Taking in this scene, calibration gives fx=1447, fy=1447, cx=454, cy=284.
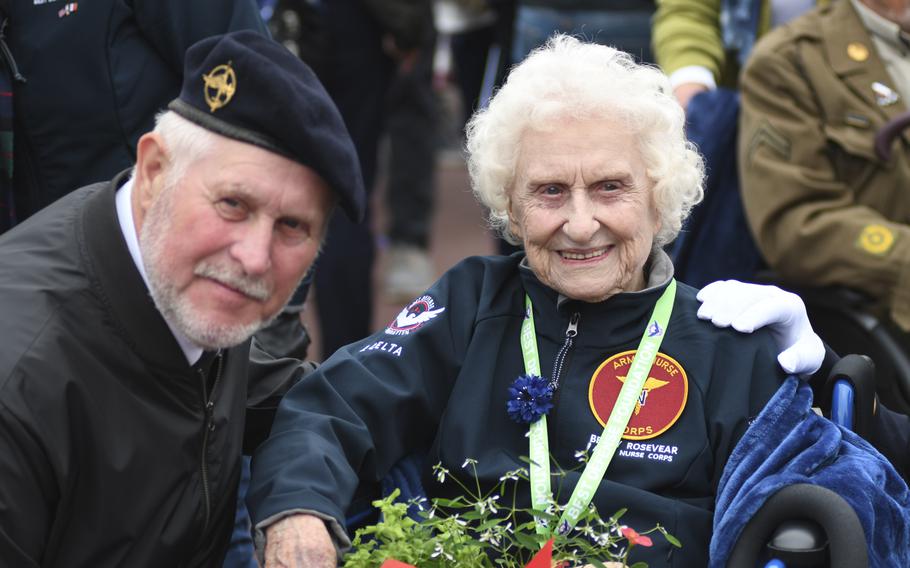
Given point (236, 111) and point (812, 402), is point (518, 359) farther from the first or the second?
point (236, 111)

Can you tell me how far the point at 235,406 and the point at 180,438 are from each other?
0.85ft

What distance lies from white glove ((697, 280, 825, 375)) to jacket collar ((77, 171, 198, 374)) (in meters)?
1.25

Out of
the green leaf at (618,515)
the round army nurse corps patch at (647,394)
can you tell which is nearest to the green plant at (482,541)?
the green leaf at (618,515)

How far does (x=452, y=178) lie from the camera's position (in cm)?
1241

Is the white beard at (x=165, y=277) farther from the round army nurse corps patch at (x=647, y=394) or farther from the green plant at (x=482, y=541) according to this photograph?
the round army nurse corps patch at (x=647, y=394)

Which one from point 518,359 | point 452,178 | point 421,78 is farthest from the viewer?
point 452,178

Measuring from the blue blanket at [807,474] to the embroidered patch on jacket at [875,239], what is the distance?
59.7 inches

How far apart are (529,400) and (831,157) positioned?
186 centimetres

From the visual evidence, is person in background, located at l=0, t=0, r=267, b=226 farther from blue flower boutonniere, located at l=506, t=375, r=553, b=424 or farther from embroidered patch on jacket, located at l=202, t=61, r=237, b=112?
blue flower boutonniere, located at l=506, t=375, r=553, b=424

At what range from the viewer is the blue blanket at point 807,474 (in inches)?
116

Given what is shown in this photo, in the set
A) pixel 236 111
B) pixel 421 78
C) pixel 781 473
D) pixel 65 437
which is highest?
pixel 236 111

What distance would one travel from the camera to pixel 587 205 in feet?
11.0

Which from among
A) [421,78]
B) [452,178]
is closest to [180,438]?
[421,78]

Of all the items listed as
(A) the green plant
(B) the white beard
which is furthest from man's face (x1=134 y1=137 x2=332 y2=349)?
(A) the green plant
